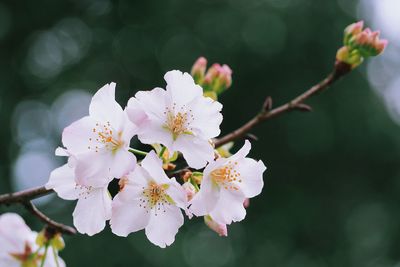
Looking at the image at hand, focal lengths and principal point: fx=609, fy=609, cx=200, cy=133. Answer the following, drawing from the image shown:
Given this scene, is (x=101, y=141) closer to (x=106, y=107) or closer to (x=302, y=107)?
(x=106, y=107)

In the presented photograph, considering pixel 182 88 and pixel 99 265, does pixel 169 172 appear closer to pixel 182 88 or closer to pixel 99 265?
pixel 182 88

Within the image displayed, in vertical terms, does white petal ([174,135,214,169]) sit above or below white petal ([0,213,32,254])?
above

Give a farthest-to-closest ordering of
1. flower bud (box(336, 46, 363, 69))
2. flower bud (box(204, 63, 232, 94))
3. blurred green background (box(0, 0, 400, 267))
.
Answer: blurred green background (box(0, 0, 400, 267))
flower bud (box(204, 63, 232, 94))
flower bud (box(336, 46, 363, 69))

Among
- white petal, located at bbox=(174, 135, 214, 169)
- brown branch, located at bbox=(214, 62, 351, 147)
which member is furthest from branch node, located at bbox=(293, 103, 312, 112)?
white petal, located at bbox=(174, 135, 214, 169)

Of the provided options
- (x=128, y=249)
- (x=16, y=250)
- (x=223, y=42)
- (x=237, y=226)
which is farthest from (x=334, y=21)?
(x=16, y=250)

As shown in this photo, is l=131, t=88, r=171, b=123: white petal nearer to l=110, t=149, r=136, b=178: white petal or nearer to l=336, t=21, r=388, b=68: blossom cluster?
l=110, t=149, r=136, b=178: white petal

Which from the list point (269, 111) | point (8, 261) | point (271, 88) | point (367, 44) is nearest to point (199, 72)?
point (269, 111)

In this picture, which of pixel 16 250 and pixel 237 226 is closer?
pixel 16 250
